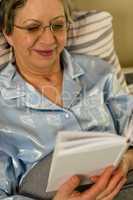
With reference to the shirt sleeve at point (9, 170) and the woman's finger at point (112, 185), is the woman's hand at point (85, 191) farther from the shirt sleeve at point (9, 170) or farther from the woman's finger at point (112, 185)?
the shirt sleeve at point (9, 170)

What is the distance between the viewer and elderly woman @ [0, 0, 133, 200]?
3.75 feet

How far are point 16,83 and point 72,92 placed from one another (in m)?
0.17

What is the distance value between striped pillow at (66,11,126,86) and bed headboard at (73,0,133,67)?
0.20 metres

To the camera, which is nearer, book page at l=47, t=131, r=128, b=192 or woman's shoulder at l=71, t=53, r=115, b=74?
book page at l=47, t=131, r=128, b=192

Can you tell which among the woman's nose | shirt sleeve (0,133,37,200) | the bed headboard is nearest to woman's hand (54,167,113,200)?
shirt sleeve (0,133,37,200)

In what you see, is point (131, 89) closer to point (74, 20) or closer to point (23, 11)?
point (74, 20)

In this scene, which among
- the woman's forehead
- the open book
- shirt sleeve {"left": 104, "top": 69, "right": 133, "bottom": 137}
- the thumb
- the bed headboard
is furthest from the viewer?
the bed headboard

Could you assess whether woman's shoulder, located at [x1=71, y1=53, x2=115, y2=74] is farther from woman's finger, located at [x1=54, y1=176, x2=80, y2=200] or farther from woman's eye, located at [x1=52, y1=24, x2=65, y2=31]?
woman's finger, located at [x1=54, y1=176, x2=80, y2=200]

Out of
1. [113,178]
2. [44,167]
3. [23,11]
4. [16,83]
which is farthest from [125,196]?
[23,11]

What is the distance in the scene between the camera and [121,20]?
170 cm

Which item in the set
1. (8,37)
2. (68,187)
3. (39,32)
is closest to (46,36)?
(39,32)

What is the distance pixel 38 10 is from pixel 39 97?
0.81ft

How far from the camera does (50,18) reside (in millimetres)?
1147

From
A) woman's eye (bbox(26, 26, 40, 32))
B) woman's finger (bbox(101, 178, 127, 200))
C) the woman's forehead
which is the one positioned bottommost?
woman's finger (bbox(101, 178, 127, 200))
